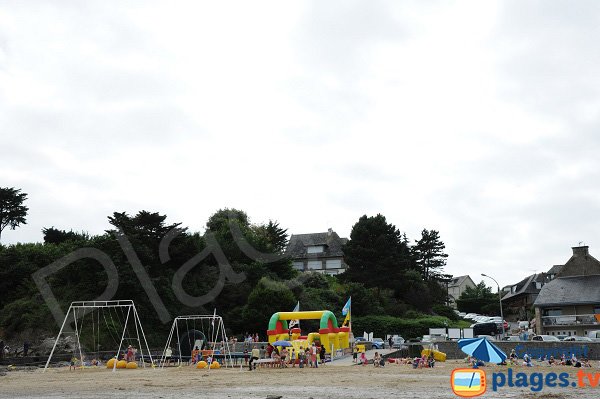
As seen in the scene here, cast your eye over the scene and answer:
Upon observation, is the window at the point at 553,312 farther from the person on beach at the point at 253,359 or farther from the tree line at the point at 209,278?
the person on beach at the point at 253,359

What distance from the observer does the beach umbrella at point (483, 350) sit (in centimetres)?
1412

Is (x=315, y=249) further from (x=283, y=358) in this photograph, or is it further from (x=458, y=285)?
(x=283, y=358)

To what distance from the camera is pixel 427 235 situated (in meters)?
94.5

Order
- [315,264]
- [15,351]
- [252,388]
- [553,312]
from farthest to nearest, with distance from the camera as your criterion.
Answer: [315,264], [553,312], [15,351], [252,388]

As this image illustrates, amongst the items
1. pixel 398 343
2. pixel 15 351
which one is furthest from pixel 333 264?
pixel 15 351

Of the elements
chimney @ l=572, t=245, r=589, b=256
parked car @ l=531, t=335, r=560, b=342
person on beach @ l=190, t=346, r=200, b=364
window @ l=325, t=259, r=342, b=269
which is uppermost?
window @ l=325, t=259, r=342, b=269

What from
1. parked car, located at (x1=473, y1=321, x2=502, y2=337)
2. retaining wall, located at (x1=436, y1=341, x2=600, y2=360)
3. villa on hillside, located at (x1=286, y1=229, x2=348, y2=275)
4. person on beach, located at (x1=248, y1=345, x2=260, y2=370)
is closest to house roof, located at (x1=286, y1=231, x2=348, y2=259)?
villa on hillside, located at (x1=286, y1=229, x2=348, y2=275)

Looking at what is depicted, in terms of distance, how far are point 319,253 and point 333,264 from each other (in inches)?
121

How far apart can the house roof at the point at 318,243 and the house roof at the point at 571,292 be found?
34513 mm

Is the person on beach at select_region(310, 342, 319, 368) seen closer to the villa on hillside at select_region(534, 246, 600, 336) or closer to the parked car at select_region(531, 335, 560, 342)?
the parked car at select_region(531, 335, 560, 342)

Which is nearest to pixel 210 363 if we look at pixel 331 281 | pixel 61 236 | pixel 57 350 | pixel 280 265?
pixel 57 350

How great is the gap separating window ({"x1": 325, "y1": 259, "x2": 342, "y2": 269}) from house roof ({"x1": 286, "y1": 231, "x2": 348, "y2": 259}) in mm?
771

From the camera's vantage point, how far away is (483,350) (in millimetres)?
14469

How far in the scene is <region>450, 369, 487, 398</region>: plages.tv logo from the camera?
1063 cm
